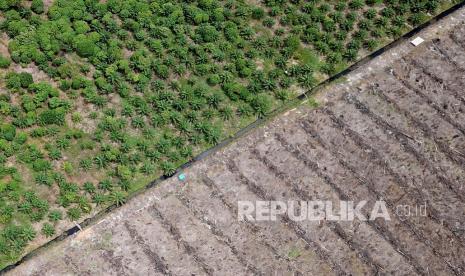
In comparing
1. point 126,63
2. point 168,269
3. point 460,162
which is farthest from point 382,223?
point 126,63

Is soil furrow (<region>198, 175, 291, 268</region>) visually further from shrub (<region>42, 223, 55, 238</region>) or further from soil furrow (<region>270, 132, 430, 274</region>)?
shrub (<region>42, 223, 55, 238</region>)

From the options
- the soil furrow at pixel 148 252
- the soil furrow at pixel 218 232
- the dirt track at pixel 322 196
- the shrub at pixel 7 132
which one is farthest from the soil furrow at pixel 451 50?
the shrub at pixel 7 132

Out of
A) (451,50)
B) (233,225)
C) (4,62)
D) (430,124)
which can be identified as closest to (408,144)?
(430,124)

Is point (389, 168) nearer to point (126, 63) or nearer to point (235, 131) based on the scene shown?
point (235, 131)

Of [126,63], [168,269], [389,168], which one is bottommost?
[168,269]

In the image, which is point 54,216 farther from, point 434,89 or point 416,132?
point 434,89

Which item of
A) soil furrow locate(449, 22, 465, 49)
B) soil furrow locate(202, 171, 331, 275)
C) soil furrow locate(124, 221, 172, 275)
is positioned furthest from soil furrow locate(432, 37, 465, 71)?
soil furrow locate(124, 221, 172, 275)
